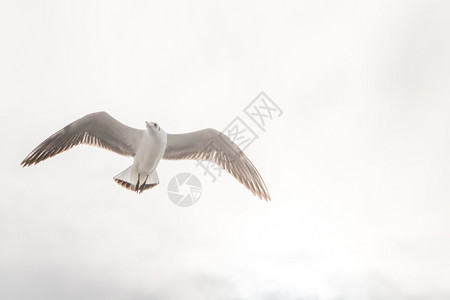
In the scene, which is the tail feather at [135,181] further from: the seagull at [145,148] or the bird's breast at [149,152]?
the bird's breast at [149,152]

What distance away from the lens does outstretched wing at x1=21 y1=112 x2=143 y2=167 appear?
42.8ft

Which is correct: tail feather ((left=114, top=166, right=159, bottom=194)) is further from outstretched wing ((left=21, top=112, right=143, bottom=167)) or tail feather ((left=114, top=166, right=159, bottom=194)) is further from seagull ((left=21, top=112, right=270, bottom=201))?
outstretched wing ((left=21, top=112, right=143, bottom=167))

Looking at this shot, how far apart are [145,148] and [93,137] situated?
162 centimetres

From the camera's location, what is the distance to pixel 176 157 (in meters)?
13.8

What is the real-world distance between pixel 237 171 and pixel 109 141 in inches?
125

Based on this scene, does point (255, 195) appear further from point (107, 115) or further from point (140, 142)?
point (107, 115)

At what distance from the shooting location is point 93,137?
13.5 metres

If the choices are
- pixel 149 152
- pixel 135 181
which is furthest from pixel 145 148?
pixel 135 181

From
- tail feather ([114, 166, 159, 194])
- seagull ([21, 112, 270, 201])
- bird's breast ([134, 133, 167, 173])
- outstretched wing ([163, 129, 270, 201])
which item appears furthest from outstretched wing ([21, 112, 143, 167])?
outstretched wing ([163, 129, 270, 201])

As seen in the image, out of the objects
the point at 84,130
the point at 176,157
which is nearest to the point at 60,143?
the point at 84,130

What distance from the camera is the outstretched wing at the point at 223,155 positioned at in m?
13.5

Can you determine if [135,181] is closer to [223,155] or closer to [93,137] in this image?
[93,137]

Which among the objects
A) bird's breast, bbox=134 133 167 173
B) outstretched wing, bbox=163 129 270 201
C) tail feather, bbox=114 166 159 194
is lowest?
tail feather, bbox=114 166 159 194

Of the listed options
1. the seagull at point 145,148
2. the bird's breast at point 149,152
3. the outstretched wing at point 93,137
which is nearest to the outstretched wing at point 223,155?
the seagull at point 145,148
